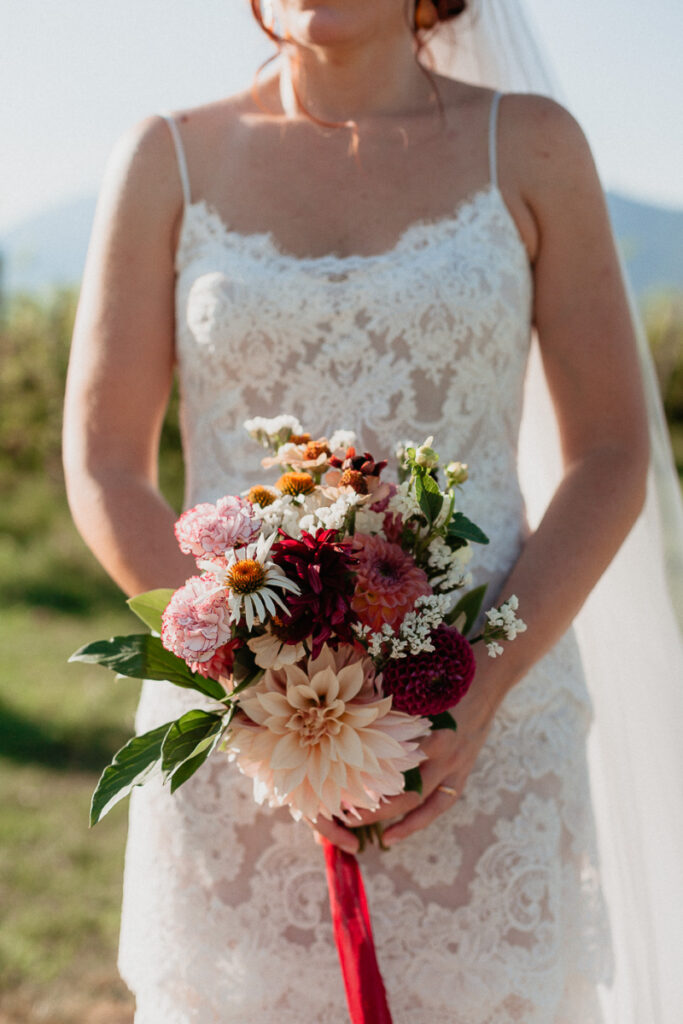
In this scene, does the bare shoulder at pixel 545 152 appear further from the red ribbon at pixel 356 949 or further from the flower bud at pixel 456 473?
the red ribbon at pixel 356 949

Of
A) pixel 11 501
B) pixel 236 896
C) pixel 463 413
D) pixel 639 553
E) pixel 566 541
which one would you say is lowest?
pixel 11 501

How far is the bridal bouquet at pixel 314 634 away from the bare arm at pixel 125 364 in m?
0.44

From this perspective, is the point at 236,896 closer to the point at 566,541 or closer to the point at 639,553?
the point at 566,541

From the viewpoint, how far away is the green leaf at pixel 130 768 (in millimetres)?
1511

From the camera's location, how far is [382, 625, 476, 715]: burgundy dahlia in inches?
57.4

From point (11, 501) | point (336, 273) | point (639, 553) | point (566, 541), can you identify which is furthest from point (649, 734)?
point (11, 501)

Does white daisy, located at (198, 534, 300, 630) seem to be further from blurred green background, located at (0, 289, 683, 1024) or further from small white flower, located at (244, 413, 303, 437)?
blurred green background, located at (0, 289, 683, 1024)

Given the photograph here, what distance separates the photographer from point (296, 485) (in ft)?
5.02

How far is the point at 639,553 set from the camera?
2689 millimetres

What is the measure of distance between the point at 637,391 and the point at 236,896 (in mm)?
1344

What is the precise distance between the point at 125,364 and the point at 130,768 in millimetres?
899

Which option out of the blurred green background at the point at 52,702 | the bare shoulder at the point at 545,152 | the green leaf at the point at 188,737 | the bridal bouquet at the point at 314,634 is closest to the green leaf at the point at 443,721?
the bridal bouquet at the point at 314,634

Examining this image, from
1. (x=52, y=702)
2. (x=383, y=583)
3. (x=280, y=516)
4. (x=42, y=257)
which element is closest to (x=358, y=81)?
(x=280, y=516)

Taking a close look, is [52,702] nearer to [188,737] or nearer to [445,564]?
[188,737]
